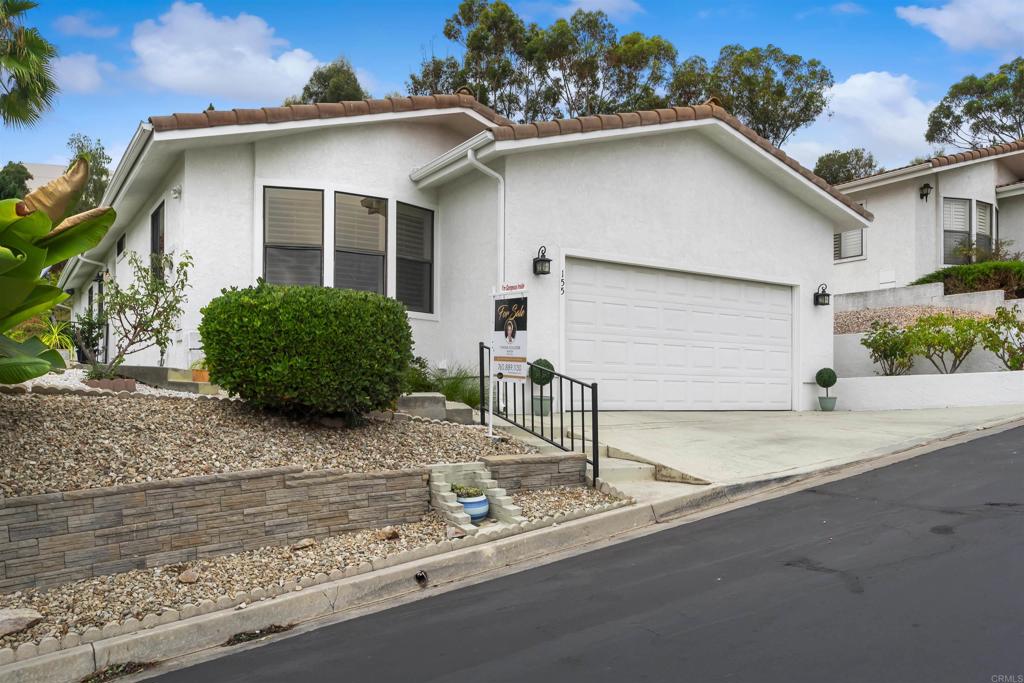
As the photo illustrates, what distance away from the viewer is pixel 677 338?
39.0ft

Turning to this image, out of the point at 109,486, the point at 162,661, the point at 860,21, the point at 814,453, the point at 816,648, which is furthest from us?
the point at 860,21

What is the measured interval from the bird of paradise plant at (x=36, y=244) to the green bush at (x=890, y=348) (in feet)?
41.5

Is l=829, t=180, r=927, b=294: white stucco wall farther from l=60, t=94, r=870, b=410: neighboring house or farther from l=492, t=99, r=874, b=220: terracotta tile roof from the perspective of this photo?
l=60, t=94, r=870, b=410: neighboring house

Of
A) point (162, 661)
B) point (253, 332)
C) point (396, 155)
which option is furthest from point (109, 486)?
point (396, 155)

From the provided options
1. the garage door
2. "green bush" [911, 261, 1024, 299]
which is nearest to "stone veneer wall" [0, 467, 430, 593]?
the garage door

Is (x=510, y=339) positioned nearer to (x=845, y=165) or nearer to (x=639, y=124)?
(x=639, y=124)

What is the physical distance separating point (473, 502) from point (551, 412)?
2080 mm

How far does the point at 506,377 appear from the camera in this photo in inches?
302

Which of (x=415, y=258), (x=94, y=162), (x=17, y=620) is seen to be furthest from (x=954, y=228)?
(x=94, y=162)

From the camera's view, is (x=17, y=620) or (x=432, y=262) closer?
(x=17, y=620)

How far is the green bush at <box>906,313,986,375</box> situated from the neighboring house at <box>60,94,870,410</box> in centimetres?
259

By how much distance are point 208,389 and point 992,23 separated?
29.2 m

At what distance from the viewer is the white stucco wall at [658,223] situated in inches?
408

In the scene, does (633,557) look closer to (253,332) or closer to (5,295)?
(253,332)
